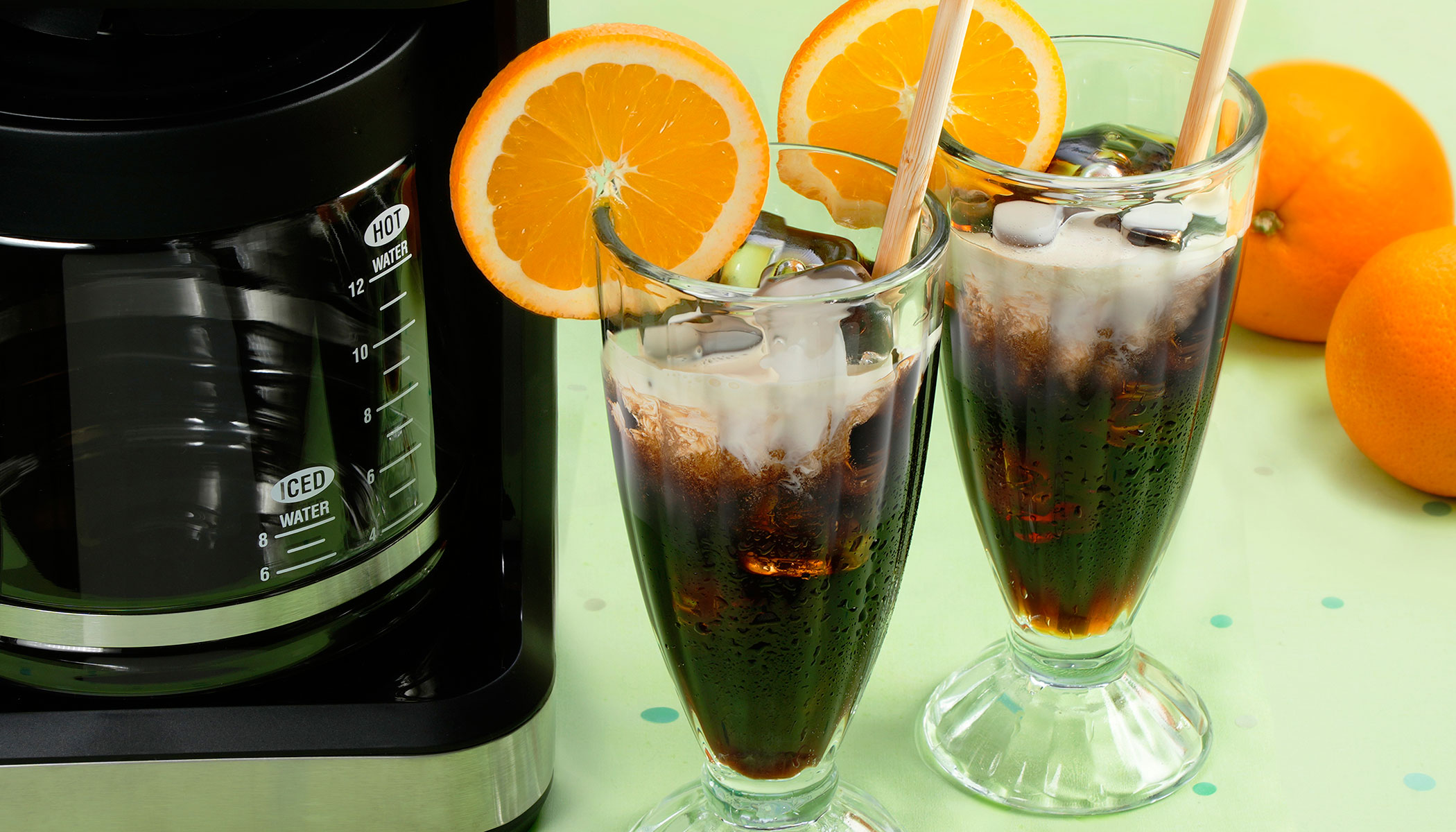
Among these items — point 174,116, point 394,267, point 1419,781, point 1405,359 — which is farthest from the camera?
point 1405,359

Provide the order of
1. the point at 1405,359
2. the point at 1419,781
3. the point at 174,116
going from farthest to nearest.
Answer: the point at 1405,359 → the point at 1419,781 → the point at 174,116

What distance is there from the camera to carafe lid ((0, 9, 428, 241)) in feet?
1.61

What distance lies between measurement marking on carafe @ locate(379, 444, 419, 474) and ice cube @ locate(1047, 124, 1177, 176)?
29 cm

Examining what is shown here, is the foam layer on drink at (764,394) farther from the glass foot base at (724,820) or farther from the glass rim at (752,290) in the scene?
the glass foot base at (724,820)

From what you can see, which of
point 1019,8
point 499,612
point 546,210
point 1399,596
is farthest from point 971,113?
point 1399,596

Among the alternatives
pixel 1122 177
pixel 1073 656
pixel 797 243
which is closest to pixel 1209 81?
pixel 1122 177

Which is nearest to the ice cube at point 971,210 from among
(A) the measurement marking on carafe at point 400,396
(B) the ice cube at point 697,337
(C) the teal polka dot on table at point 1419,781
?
(B) the ice cube at point 697,337

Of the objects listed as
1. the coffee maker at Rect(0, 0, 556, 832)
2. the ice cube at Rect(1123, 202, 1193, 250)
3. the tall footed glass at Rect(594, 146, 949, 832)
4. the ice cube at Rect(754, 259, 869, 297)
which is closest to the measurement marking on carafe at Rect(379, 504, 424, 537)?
the coffee maker at Rect(0, 0, 556, 832)

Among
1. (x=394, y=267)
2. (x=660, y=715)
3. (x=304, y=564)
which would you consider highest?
(x=394, y=267)

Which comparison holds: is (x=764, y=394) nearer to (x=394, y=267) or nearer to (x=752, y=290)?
(x=752, y=290)

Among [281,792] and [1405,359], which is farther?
[1405,359]

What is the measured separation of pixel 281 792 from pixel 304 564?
92mm

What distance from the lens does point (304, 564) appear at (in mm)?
608

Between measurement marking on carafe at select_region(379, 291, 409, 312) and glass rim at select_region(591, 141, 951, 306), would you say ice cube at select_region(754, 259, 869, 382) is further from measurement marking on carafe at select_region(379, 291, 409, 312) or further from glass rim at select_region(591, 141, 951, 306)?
measurement marking on carafe at select_region(379, 291, 409, 312)
